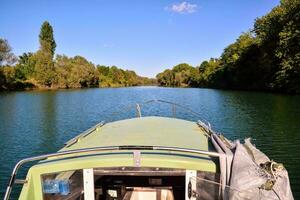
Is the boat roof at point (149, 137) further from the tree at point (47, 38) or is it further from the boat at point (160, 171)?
the tree at point (47, 38)

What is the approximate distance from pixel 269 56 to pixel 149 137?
66369mm

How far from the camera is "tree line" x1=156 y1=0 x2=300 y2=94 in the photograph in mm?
58375

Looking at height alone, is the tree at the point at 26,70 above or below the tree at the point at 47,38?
below

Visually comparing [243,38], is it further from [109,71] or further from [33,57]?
[109,71]

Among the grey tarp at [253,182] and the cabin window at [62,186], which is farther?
the cabin window at [62,186]

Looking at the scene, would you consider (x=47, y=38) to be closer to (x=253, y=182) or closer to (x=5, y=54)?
(x=5, y=54)

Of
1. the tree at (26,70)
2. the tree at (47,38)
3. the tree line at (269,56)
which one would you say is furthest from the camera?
the tree at (47,38)

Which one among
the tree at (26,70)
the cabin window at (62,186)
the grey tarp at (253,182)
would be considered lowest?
the cabin window at (62,186)

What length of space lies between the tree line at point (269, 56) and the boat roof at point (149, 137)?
52.6 meters

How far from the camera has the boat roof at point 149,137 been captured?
6.87m

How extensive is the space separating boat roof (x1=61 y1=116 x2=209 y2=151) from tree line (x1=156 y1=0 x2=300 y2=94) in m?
52.6

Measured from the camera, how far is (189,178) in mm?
5125

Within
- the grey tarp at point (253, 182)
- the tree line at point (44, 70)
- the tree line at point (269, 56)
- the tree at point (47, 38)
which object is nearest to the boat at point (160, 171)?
the grey tarp at point (253, 182)

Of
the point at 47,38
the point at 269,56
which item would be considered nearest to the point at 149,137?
the point at 269,56
